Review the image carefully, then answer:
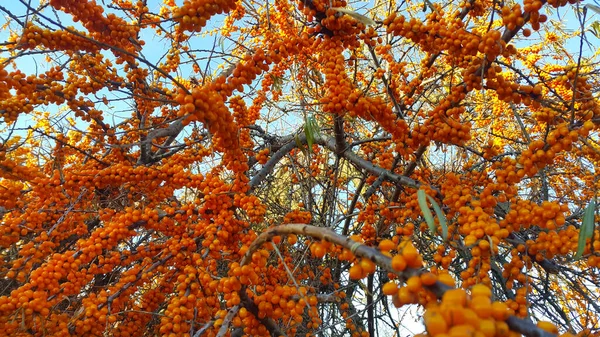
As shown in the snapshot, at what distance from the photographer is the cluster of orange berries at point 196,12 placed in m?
1.79

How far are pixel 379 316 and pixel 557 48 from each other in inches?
171

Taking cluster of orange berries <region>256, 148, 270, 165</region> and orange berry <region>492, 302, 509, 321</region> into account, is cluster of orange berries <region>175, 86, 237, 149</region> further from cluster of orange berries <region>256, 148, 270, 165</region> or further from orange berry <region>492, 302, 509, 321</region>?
orange berry <region>492, 302, 509, 321</region>

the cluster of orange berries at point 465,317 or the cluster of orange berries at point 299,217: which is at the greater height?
the cluster of orange berries at point 299,217

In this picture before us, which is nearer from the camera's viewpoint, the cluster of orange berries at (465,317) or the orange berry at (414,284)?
the cluster of orange berries at (465,317)

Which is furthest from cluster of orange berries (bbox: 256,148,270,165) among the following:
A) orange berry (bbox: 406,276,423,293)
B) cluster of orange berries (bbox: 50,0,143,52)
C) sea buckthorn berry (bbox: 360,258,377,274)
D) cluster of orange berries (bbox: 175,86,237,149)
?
orange berry (bbox: 406,276,423,293)

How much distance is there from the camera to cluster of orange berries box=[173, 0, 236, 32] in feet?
5.88

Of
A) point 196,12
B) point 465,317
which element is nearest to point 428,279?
point 465,317

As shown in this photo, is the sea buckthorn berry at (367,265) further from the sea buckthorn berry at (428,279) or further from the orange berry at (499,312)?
the orange berry at (499,312)

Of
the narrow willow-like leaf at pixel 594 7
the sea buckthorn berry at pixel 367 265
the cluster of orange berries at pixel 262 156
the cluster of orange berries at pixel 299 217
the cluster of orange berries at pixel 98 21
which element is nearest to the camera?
the sea buckthorn berry at pixel 367 265

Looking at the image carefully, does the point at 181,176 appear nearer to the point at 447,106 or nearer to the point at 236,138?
the point at 236,138

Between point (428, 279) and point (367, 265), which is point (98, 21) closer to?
point (367, 265)

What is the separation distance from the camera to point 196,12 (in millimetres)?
1819

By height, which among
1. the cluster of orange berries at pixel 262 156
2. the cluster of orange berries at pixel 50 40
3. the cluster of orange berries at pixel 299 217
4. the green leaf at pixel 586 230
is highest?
the cluster of orange berries at pixel 50 40

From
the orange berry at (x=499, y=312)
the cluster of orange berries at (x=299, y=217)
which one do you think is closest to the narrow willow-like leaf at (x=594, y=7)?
the orange berry at (x=499, y=312)
